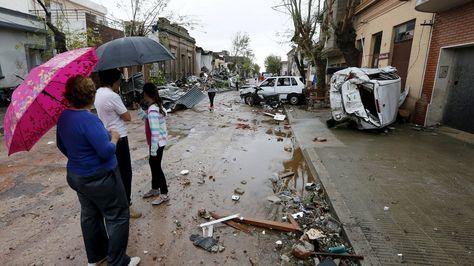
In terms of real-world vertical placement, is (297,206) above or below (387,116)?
below

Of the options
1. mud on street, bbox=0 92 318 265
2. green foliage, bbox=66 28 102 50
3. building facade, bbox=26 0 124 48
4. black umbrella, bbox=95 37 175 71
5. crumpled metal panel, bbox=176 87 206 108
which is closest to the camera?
mud on street, bbox=0 92 318 265

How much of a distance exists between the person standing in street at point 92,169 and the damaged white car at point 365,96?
737 cm

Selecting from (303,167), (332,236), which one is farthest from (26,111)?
(303,167)

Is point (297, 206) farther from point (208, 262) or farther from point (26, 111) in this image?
point (26, 111)

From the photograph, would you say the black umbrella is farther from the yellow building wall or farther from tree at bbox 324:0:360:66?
A: tree at bbox 324:0:360:66

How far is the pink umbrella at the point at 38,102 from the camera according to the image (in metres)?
2.09

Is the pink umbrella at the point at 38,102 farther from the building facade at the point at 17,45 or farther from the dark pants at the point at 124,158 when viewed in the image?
the building facade at the point at 17,45

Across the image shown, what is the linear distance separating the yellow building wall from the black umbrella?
9.09 meters

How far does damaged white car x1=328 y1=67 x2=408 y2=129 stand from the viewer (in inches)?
324

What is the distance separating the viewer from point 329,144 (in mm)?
7465

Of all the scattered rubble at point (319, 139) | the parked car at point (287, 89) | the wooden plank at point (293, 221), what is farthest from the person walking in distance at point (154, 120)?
the parked car at point (287, 89)

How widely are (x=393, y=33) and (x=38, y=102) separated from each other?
12982 millimetres

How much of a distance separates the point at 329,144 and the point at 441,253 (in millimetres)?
4627

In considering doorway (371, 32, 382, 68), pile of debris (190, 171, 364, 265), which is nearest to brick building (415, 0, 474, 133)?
doorway (371, 32, 382, 68)
